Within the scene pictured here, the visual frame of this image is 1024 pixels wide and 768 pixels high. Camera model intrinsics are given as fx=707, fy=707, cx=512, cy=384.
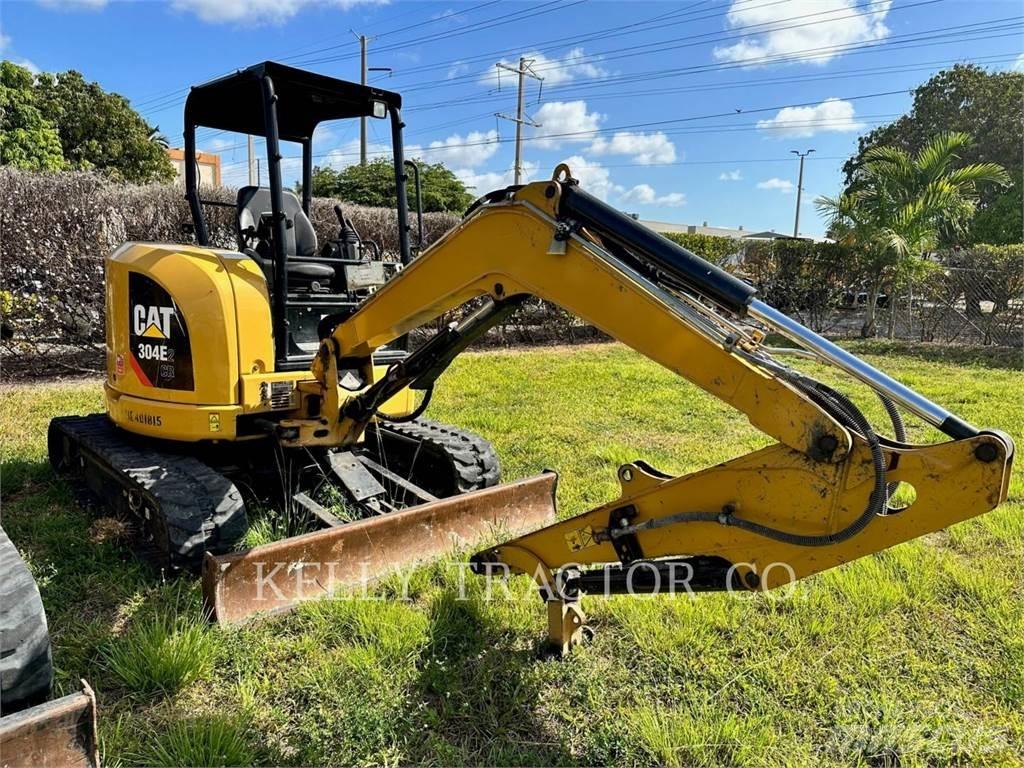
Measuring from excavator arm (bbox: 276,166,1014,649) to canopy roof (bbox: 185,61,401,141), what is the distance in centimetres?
173

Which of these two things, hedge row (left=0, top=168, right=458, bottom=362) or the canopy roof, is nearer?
the canopy roof

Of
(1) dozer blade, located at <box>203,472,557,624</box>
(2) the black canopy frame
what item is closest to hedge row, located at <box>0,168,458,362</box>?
(2) the black canopy frame

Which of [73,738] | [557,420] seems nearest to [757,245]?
[557,420]

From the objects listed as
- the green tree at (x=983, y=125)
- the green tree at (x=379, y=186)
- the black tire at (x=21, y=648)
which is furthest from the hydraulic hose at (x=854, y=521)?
the green tree at (x=983, y=125)

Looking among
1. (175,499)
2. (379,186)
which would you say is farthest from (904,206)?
(379,186)

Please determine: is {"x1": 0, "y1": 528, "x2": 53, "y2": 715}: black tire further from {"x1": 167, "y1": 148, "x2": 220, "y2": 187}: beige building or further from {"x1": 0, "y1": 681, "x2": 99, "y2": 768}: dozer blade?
{"x1": 167, "y1": 148, "x2": 220, "y2": 187}: beige building

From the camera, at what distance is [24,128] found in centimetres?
2153

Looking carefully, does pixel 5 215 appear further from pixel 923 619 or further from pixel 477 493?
pixel 923 619

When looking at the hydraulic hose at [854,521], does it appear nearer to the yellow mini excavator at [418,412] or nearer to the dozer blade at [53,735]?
the yellow mini excavator at [418,412]

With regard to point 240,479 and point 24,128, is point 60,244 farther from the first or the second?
point 24,128

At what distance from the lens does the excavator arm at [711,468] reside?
210 centimetres

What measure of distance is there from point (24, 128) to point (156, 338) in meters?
23.3

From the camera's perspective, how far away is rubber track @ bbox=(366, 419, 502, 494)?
171 inches

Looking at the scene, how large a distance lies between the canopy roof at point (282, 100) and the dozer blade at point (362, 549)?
2.42 m
